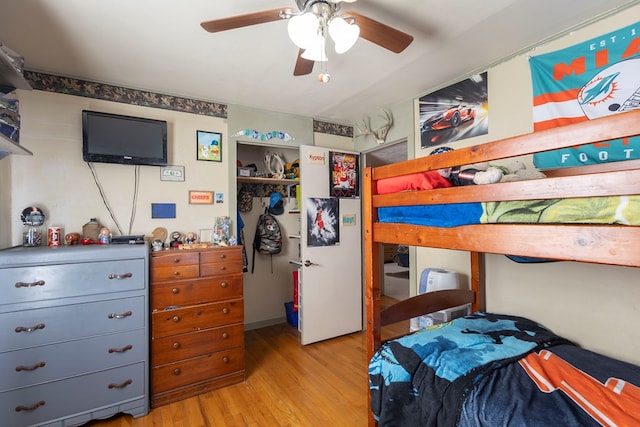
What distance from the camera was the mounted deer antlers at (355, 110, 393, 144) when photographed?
3061mm

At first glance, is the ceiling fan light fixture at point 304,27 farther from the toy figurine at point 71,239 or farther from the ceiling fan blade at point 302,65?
the toy figurine at point 71,239

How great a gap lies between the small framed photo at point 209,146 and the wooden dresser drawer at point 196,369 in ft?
5.95

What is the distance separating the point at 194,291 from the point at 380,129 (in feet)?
8.06

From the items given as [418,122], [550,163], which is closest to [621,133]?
[550,163]

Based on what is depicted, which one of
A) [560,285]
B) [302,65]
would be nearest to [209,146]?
[302,65]

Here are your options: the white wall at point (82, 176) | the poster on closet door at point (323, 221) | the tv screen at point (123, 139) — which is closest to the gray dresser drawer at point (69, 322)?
the white wall at point (82, 176)

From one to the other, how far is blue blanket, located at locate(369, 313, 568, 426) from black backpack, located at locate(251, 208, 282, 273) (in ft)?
7.07

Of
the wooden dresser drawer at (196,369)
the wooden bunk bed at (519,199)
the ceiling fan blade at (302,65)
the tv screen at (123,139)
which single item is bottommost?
the wooden dresser drawer at (196,369)

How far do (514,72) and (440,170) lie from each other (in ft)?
4.12

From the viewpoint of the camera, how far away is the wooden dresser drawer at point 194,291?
218 centimetres

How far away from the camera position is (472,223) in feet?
4.11

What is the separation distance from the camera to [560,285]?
1836 mm

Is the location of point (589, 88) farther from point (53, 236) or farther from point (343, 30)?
point (53, 236)

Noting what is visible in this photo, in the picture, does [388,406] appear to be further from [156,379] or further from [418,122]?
[418,122]
